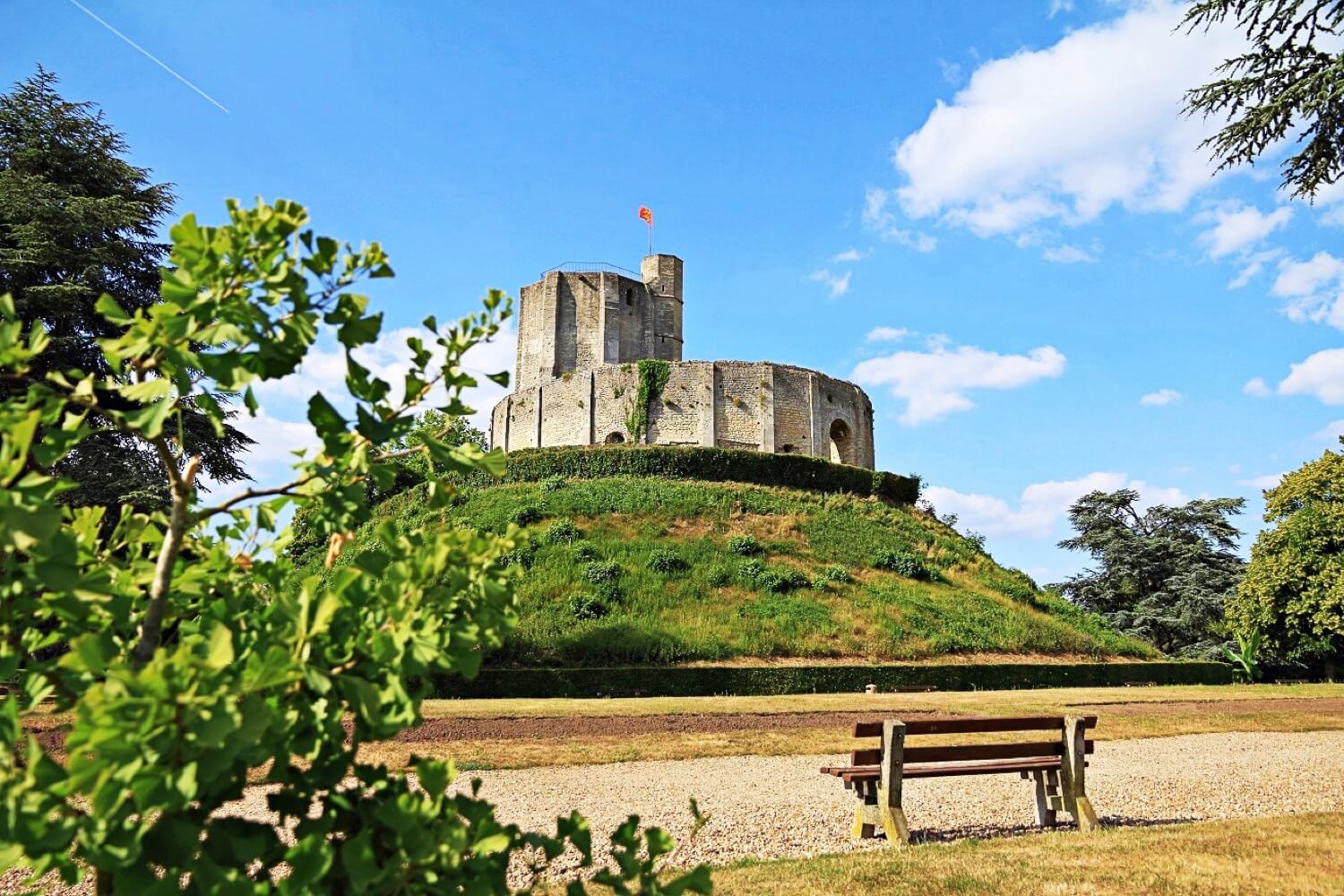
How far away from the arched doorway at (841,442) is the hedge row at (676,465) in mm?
7165

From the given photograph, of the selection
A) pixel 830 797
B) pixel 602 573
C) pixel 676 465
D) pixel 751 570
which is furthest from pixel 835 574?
pixel 830 797

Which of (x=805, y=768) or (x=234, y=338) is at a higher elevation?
(x=234, y=338)

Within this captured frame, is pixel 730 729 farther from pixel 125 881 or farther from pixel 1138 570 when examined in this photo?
pixel 1138 570

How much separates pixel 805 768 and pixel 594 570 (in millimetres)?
16391

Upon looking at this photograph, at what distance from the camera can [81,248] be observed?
17719mm

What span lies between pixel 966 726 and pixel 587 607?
17.7 metres

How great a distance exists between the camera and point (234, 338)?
5.44ft

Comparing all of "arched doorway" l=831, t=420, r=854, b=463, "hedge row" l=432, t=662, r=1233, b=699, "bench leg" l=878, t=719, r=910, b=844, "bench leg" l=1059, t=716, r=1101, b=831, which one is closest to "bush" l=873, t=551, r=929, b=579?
"hedge row" l=432, t=662, r=1233, b=699

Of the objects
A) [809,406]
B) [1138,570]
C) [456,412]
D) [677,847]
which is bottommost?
[677,847]

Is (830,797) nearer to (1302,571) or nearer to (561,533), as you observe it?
(561,533)

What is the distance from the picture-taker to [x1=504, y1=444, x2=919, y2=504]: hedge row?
34781mm

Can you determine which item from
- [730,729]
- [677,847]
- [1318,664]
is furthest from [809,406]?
[677,847]

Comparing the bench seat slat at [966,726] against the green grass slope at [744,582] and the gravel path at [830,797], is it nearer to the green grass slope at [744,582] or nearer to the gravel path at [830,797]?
the gravel path at [830,797]

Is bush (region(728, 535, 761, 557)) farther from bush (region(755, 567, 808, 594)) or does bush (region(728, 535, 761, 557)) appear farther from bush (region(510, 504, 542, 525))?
bush (region(510, 504, 542, 525))
